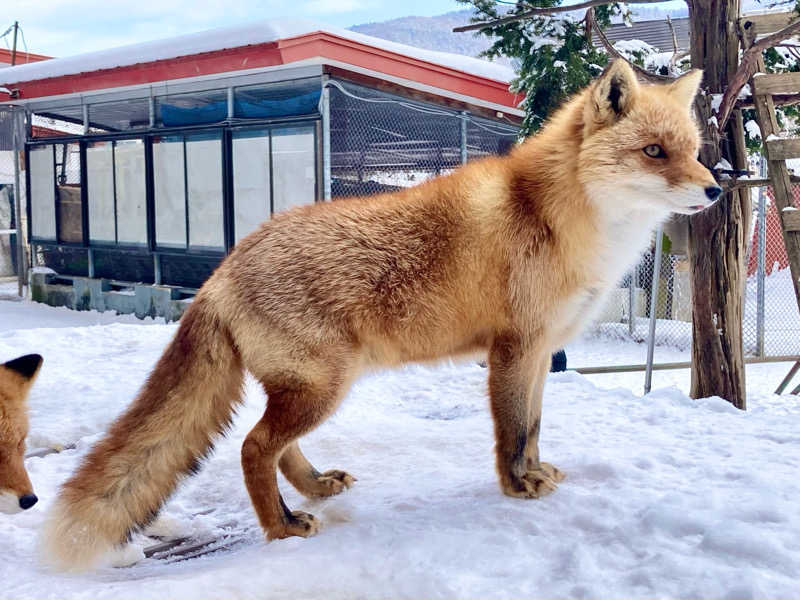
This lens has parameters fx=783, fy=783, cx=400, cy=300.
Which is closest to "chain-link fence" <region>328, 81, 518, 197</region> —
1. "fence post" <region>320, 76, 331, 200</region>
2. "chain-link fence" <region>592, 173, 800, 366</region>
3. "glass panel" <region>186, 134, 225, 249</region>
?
"fence post" <region>320, 76, 331, 200</region>

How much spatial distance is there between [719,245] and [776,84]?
1.20 meters

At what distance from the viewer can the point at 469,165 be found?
12.3 ft

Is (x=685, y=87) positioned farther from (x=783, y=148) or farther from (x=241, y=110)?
(x=241, y=110)

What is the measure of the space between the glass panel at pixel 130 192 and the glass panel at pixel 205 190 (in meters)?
1.34

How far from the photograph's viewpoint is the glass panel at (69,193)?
1469cm

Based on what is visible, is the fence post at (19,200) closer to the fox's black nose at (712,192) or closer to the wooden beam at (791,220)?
the wooden beam at (791,220)

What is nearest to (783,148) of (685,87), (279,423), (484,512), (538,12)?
(538,12)

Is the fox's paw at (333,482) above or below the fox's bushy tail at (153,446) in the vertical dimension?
below

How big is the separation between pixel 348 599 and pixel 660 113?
7.54 ft

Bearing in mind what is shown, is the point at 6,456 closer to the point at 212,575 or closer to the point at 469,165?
the point at 212,575

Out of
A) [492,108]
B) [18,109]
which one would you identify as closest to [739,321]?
[492,108]

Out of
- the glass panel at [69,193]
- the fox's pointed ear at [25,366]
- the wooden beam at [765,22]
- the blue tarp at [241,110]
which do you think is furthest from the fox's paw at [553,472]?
the glass panel at [69,193]

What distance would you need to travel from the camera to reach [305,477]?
3.64 meters

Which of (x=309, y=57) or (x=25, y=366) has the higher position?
(x=309, y=57)
